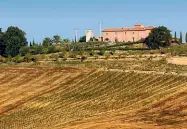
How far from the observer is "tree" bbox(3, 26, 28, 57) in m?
137

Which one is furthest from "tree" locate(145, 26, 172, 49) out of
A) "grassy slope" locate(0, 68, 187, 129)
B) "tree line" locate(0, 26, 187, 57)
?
"grassy slope" locate(0, 68, 187, 129)

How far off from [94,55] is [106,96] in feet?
151

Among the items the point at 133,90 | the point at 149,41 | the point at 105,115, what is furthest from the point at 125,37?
the point at 105,115

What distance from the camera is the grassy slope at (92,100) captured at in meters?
42.2

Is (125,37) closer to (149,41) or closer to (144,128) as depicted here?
(149,41)

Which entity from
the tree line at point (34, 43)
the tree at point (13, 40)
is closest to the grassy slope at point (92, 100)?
the tree line at point (34, 43)

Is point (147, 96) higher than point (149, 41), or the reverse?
point (149, 41)

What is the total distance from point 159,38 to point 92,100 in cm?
7347

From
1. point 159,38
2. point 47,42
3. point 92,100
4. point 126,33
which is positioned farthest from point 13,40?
point 92,100

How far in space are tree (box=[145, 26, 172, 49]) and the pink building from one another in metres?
41.4

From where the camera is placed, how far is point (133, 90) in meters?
56.2

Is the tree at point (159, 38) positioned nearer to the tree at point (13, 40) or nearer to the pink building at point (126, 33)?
the pink building at point (126, 33)

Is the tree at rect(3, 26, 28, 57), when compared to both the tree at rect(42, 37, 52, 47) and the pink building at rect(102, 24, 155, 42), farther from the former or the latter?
the pink building at rect(102, 24, 155, 42)

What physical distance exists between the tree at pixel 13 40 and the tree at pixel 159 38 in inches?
1988
